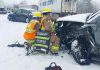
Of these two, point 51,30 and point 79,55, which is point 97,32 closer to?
point 79,55

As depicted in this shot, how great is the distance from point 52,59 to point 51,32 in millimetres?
958

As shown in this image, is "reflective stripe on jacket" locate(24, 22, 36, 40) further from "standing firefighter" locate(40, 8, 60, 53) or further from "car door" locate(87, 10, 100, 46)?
"car door" locate(87, 10, 100, 46)

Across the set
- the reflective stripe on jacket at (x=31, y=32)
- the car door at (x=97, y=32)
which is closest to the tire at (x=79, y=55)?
the car door at (x=97, y=32)

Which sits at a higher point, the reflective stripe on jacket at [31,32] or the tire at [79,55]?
the reflective stripe on jacket at [31,32]

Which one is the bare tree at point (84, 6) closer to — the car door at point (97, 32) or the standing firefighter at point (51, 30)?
the standing firefighter at point (51, 30)

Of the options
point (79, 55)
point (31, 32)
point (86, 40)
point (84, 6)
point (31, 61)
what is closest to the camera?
point (79, 55)

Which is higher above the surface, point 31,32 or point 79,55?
point 31,32

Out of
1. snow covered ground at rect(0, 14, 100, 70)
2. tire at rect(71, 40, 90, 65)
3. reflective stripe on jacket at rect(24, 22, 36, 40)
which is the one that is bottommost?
snow covered ground at rect(0, 14, 100, 70)

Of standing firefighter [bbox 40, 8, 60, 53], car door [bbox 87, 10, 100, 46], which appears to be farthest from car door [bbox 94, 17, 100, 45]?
standing firefighter [bbox 40, 8, 60, 53]

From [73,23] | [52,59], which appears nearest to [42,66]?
[52,59]

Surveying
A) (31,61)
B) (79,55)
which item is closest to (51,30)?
(31,61)

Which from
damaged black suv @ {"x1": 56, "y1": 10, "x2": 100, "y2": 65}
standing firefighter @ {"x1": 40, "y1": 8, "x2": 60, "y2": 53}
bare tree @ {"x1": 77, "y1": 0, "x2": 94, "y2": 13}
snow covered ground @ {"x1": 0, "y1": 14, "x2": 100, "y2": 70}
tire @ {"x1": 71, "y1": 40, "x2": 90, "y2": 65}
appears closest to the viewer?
snow covered ground @ {"x1": 0, "y1": 14, "x2": 100, "y2": 70}

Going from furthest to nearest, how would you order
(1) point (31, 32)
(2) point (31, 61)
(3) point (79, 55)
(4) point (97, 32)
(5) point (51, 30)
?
(1) point (31, 32), (5) point (51, 30), (2) point (31, 61), (3) point (79, 55), (4) point (97, 32)

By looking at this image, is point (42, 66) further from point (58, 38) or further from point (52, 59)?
point (58, 38)
